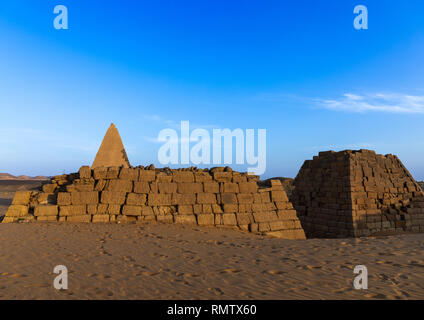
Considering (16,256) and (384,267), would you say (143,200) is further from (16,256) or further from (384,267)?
(384,267)

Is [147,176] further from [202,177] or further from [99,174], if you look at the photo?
[202,177]

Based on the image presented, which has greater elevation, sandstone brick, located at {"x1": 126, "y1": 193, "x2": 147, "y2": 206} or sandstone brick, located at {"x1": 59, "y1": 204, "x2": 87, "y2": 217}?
sandstone brick, located at {"x1": 126, "y1": 193, "x2": 147, "y2": 206}

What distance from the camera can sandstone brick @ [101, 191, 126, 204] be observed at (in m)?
9.81

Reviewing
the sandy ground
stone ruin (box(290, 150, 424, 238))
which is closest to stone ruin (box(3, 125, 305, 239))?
the sandy ground

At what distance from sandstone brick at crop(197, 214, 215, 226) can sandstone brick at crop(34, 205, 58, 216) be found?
482 centimetres

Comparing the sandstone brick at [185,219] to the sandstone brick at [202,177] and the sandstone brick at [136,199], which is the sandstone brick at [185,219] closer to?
the sandstone brick at [136,199]

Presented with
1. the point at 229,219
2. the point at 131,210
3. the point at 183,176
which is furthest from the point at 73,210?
the point at 229,219

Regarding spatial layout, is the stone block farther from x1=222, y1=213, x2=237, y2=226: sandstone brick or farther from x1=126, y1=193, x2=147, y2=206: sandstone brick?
x1=222, y1=213, x2=237, y2=226: sandstone brick

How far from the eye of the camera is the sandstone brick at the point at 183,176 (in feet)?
34.5

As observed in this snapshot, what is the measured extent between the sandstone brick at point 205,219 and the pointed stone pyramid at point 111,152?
600cm

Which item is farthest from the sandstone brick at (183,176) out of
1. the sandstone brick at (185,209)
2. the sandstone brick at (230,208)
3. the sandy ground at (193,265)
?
the sandy ground at (193,265)
